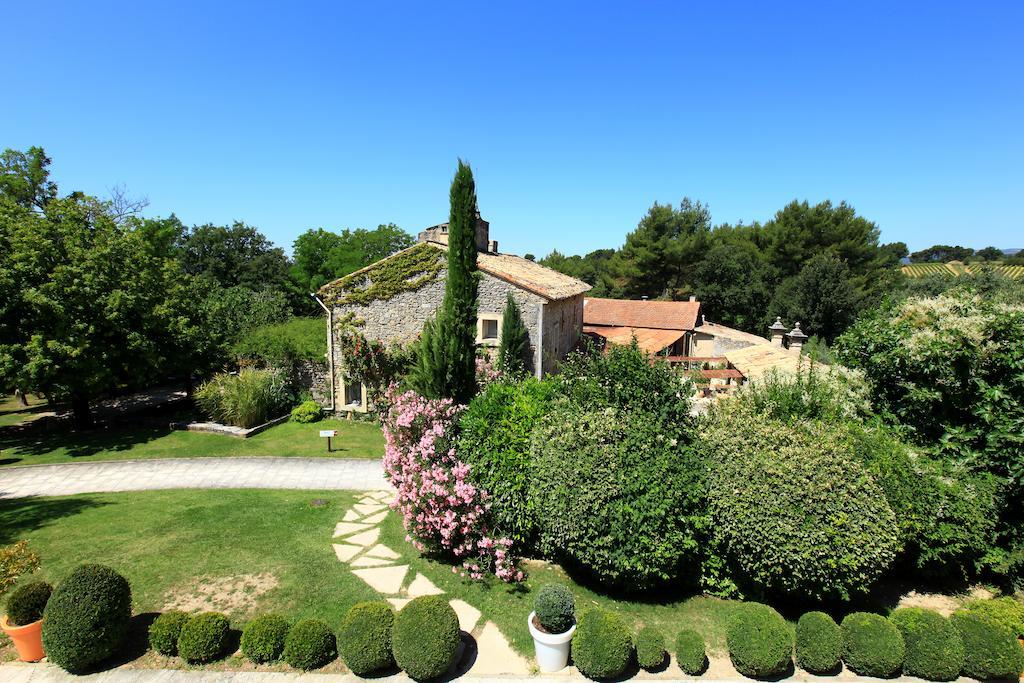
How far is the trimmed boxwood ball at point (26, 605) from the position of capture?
6.68m

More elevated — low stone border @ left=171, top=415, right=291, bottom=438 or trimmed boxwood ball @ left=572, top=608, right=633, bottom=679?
low stone border @ left=171, top=415, right=291, bottom=438

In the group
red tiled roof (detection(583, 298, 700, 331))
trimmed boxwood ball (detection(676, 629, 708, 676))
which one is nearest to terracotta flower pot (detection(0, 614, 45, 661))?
trimmed boxwood ball (detection(676, 629, 708, 676))

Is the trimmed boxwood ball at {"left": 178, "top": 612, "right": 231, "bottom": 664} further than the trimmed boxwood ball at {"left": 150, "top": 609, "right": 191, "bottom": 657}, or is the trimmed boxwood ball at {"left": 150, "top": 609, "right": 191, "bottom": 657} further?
the trimmed boxwood ball at {"left": 150, "top": 609, "right": 191, "bottom": 657}

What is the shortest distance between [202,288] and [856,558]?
25.3 metres

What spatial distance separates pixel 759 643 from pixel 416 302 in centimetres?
1538

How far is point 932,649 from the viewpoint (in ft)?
22.6

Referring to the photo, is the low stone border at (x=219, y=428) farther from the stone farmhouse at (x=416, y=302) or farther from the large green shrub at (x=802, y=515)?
the large green shrub at (x=802, y=515)

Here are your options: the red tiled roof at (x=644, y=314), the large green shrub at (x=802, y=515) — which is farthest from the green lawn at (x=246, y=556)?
the red tiled roof at (x=644, y=314)

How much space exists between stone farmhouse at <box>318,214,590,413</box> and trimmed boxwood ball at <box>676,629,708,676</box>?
11.8 meters

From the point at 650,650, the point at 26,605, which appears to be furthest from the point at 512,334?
the point at 26,605

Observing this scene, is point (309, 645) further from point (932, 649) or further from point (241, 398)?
point (241, 398)

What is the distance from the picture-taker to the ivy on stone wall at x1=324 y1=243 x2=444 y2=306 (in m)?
19.0

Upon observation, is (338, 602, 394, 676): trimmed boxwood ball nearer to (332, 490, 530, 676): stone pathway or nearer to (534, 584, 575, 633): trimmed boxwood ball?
(332, 490, 530, 676): stone pathway

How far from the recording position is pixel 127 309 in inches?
678
